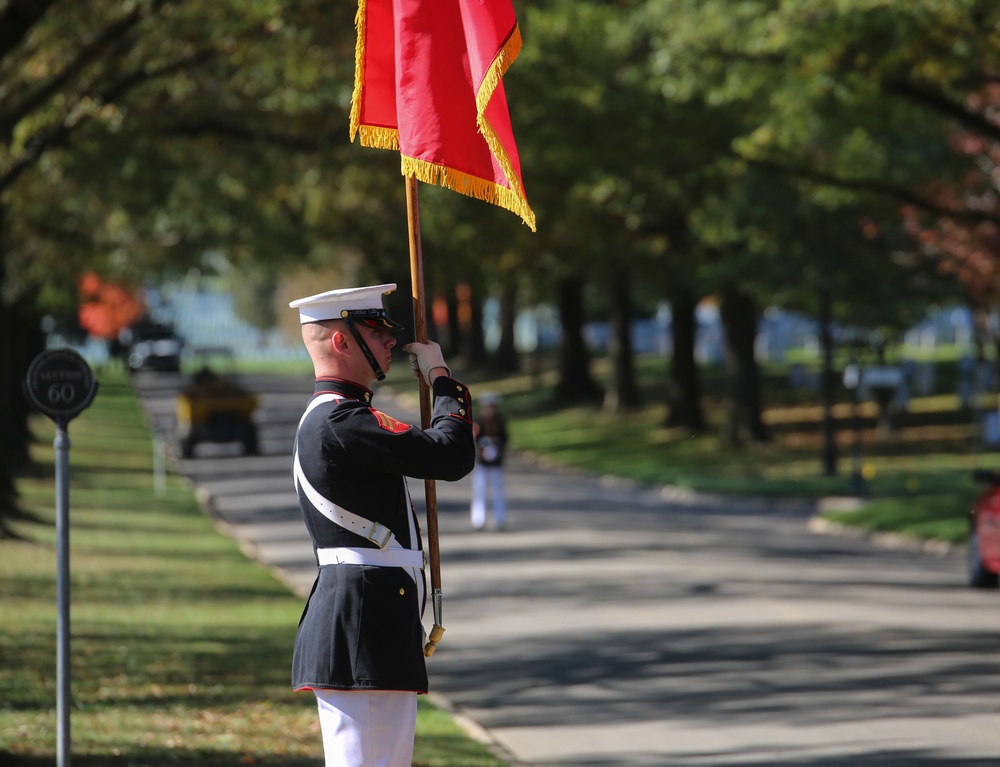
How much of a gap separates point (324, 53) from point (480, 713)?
12.1m

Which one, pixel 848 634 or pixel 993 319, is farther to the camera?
pixel 993 319

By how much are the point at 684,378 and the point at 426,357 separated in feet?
129

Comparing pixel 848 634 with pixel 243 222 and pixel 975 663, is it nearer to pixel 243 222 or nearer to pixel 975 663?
pixel 975 663

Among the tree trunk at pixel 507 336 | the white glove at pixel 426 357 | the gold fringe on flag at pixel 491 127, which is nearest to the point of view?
the white glove at pixel 426 357

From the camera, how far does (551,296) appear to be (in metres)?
64.9

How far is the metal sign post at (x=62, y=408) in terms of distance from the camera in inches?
285

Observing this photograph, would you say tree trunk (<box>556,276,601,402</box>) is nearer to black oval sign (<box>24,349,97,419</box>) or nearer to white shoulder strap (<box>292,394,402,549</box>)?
black oval sign (<box>24,349,97,419</box>)

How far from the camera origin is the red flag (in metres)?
6.12

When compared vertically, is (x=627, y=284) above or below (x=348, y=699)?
above

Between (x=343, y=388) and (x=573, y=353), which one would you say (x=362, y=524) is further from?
(x=573, y=353)

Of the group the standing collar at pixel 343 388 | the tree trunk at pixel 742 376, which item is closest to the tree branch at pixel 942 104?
the standing collar at pixel 343 388

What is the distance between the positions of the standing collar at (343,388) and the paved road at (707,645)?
4.26 m

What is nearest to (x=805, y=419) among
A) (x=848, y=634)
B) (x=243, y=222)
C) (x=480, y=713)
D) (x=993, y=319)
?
(x=993, y=319)

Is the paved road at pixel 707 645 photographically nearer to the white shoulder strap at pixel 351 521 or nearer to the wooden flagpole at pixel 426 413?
the wooden flagpole at pixel 426 413
